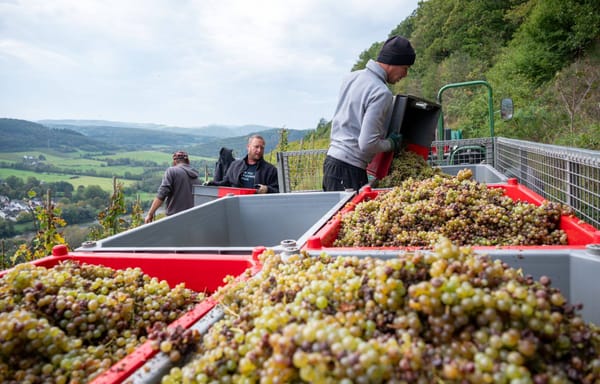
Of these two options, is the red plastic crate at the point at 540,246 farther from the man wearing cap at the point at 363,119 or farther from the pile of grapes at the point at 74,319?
the man wearing cap at the point at 363,119

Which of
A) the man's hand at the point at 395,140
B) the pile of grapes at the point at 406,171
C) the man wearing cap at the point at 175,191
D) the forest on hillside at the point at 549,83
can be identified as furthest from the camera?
the forest on hillside at the point at 549,83

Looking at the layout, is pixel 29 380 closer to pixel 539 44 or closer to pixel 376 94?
pixel 376 94

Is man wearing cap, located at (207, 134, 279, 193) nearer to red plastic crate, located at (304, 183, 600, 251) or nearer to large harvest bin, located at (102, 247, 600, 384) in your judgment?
red plastic crate, located at (304, 183, 600, 251)

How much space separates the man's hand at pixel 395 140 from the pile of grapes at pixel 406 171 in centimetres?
9

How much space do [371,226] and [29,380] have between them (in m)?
1.23

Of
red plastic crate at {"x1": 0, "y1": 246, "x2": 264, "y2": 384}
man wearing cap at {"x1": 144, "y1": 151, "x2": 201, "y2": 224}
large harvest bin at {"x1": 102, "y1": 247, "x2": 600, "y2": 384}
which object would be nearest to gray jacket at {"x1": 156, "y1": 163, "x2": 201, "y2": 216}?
man wearing cap at {"x1": 144, "y1": 151, "x2": 201, "y2": 224}

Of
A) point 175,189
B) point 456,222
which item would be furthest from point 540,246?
point 175,189

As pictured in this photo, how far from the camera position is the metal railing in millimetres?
1666

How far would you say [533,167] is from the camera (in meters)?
2.61

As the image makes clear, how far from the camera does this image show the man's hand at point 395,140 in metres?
3.02

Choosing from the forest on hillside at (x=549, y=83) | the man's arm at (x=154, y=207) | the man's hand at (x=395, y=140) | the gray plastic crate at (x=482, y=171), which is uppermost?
the forest on hillside at (x=549, y=83)

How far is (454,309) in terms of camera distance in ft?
→ 2.26

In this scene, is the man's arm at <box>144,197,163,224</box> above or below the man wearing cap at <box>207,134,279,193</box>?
below

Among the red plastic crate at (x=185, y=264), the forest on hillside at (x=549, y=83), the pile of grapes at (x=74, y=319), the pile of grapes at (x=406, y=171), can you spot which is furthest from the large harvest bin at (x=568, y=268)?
the forest on hillside at (x=549, y=83)
